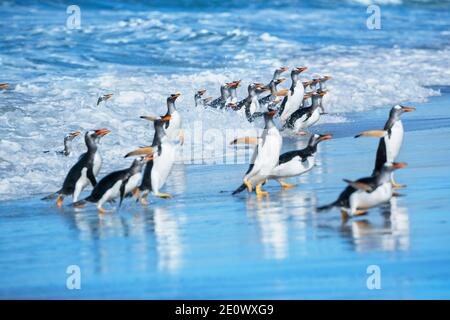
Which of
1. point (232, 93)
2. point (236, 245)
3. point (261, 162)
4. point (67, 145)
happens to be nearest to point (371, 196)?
point (236, 245)

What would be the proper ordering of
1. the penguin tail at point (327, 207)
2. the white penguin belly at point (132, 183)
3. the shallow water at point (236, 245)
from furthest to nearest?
the white penguin belly at point (132, 183) → the penguin tail at point (327, 207) → the shallow water at point (236, 245)

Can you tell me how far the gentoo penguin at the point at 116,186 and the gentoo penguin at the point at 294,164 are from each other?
4.46ft

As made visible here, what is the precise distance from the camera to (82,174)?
10.1m

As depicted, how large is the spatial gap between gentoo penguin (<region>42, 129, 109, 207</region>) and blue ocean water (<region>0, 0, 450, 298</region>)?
1.08 ft

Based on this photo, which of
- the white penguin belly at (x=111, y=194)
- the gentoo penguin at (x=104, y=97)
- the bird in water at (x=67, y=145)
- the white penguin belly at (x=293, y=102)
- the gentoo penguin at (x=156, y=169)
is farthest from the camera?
the gentoo penguin at (x=104, y=97)

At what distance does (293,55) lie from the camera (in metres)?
29.8

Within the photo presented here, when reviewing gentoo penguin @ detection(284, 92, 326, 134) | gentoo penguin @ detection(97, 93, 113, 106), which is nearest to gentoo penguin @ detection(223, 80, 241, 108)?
gentoo penguin @ detection(97, 93, 113, 106)

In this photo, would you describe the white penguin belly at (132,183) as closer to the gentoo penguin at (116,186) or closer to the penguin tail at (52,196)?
the gentoo penguin at (116,186)

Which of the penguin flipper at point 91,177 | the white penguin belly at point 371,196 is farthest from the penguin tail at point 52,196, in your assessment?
the white penguin belly at point 371,196

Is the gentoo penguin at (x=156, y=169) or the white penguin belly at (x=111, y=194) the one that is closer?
the white penguin belly at (x=111, y=194)

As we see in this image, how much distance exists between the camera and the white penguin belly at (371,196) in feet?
26.6

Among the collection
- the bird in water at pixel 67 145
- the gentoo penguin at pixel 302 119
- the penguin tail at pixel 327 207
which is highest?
the gentoo penguin at pixel 302 119
